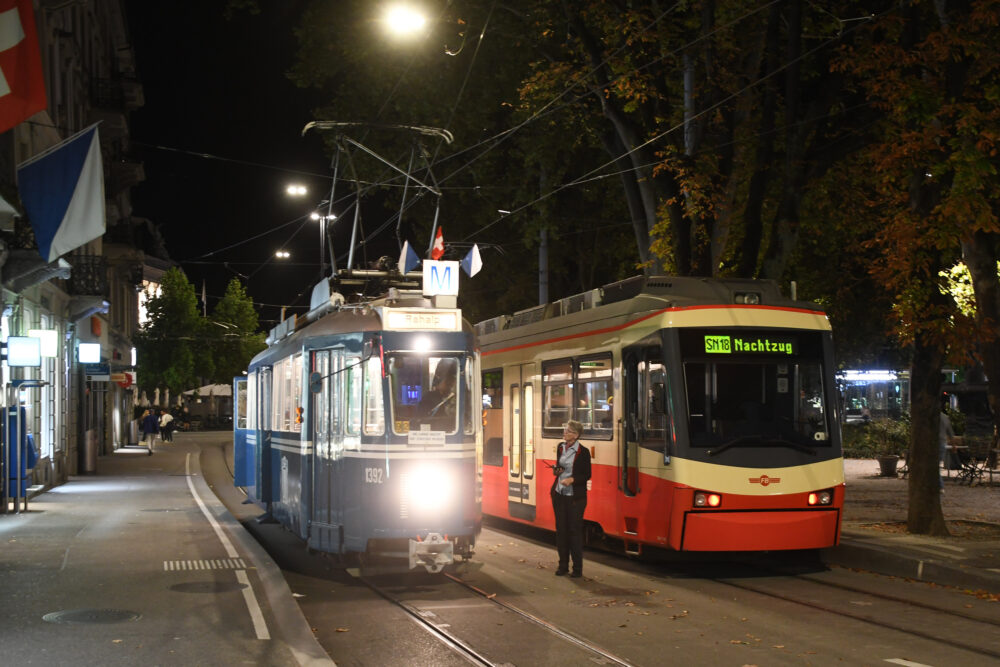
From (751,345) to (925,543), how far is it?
3971 mm

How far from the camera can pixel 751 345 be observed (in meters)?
12.9

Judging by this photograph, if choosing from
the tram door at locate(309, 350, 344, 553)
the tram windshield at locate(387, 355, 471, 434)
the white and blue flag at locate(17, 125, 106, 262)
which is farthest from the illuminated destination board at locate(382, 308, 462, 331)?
the white and blue flag at locate(17, 125, 106, 262)

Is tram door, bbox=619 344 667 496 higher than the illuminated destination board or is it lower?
lower

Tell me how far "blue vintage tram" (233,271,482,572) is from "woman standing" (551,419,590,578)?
105cm

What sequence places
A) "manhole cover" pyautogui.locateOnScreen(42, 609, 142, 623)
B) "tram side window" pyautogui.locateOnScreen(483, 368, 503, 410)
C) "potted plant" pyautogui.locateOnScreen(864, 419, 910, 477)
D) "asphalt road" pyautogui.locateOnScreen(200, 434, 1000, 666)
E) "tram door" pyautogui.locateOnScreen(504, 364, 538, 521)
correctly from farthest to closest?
"potted plant" pyautogui.locateOnScreen(864, 419, 910, 477)
"tram side window" pyautogui.locateOnScreen(483, 368, 503, 410)
"tram door" pyautogui.locateOnScreen(504, 364, 538, 521)
"manhole cover" pyautogui.locateOnScreen(42, 609, 142, 623)
"asphalt road" pyautogui.locateOnScreen(200, 434, 1000, 666)

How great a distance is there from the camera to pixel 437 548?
12195mm

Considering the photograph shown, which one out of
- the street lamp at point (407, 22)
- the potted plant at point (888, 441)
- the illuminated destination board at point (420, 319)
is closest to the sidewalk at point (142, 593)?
the illuminated destination board at point (420, 319)

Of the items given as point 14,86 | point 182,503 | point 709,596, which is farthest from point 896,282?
point 182,503

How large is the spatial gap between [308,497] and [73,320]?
1958 centimetres

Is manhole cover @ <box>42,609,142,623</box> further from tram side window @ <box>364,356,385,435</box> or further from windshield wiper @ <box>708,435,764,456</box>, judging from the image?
windshield wiper @ <box>708,435,764,456</box>

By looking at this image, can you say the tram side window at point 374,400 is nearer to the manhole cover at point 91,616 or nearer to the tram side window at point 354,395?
the tram side window at point 354,395

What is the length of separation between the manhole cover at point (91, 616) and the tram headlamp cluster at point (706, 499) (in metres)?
5.79

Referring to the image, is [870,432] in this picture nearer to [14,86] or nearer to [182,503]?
[182,503]

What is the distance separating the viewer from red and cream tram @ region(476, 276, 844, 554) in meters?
12.5
